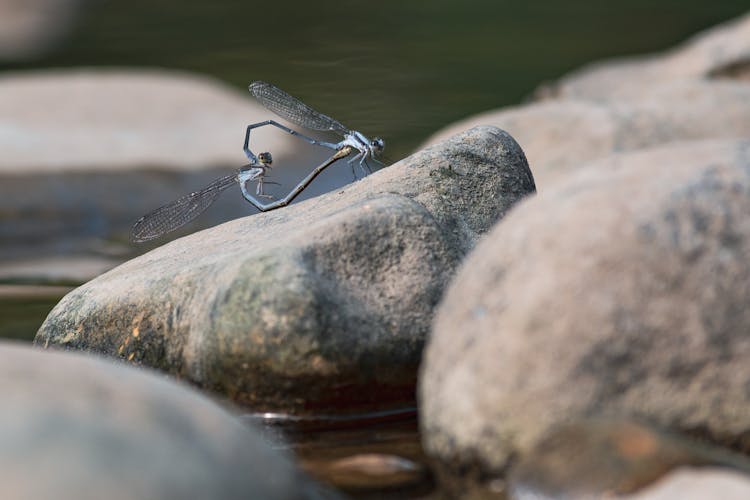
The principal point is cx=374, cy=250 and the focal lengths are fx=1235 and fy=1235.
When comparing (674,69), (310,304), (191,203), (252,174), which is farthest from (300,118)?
(674,69)

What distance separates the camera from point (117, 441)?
200 cm

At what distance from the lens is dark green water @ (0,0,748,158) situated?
29.3ft

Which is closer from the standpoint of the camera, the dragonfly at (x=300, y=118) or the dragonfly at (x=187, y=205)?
the dragonfly at (x=300, y=118)

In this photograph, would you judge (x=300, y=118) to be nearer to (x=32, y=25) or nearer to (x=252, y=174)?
(x=252, y=174)

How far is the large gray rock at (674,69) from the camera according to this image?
7.96 m

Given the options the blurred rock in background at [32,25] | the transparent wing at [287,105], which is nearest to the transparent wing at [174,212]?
the transparent wing at [287,105]

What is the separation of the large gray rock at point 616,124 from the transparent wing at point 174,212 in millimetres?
1588

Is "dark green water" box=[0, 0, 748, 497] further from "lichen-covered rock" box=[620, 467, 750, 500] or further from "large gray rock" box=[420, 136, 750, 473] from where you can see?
"lichen-covered rock" box=[620, 467, 750, 500]

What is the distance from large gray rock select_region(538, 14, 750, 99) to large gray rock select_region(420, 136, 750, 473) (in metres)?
5.71

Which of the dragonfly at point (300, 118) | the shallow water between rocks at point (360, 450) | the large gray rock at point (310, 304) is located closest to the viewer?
the shallow water between rocks at point (360, 450)

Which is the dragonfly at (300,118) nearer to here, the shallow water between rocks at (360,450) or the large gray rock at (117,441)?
the shallow water between rocks at (360,450)

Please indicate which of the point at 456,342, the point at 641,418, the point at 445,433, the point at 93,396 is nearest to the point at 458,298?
the point at 456,342

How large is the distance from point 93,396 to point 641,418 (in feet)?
3.36

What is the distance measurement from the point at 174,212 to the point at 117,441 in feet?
8.25
